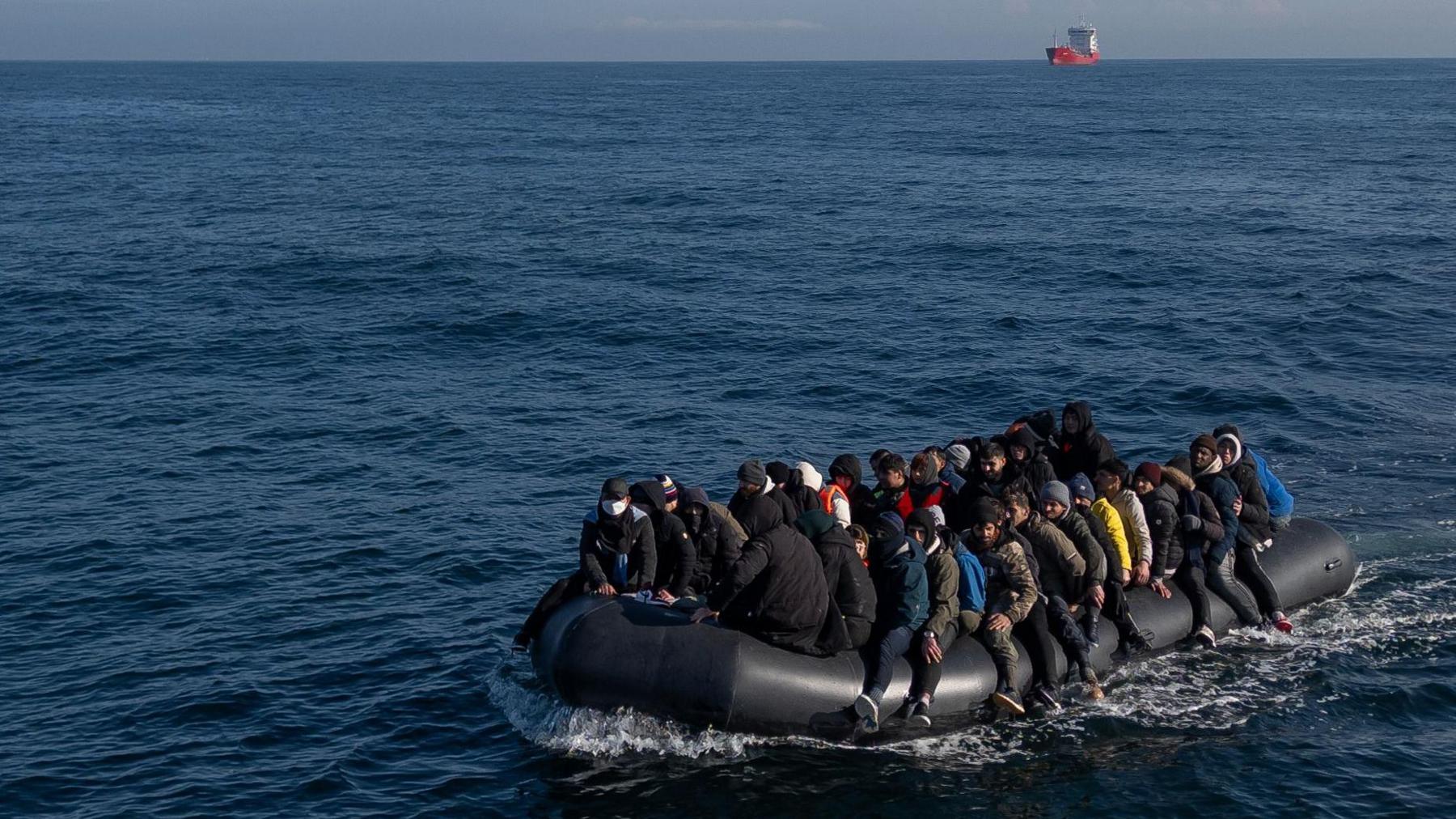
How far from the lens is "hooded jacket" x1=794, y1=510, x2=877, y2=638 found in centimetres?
1523

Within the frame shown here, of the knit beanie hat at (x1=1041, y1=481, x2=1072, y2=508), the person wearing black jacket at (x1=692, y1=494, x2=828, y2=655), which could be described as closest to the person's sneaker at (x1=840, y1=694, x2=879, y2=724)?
the person wearing black jacket at (x1=692, y1=494, x2=828, y2=655)

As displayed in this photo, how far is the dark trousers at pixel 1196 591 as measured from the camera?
60.1 ft

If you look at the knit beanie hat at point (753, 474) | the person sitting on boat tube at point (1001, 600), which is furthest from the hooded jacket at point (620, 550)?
the person sitting on boat tube at point (1001, 600)

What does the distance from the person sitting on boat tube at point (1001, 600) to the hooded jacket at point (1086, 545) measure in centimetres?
73

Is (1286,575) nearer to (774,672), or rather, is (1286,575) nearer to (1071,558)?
(1071,558)

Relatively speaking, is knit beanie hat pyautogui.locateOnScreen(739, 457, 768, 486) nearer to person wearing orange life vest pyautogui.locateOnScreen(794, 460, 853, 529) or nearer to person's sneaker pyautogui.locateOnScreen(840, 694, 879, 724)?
person wearing orange life vest pyautogui.locateOnScreen(794, 460, 853, 529)

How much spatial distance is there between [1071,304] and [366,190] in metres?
39.6

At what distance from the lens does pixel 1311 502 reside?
2519 centimetres

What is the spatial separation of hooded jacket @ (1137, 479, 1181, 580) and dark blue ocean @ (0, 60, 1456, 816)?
1.47 metres

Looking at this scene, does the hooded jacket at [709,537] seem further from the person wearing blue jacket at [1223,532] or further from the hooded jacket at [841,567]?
the person wearing blue jacket at [1223,532]

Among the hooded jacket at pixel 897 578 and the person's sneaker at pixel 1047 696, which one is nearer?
the hooded jacket at pixel 897 578

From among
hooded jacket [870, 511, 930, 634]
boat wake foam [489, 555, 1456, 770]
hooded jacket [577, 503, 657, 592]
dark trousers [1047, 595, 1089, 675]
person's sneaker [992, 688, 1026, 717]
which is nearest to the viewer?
hooded jacket [870, 511, 930, 634]

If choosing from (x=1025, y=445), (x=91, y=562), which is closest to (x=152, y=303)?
(x=91, y=562)

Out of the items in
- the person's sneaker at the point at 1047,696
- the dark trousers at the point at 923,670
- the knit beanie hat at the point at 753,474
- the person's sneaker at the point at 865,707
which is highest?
the knit beanie hat at the point at 753,474
